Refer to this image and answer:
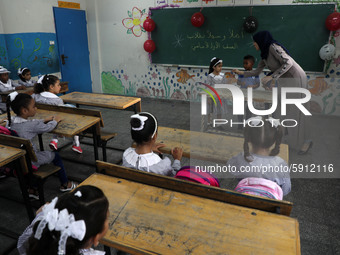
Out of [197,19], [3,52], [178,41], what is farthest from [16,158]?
[178,41]

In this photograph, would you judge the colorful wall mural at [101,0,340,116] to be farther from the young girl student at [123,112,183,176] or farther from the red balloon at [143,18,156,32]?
the young girl student at [123,112,183,176]

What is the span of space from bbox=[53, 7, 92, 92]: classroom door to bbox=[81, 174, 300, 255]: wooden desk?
17.8 feet

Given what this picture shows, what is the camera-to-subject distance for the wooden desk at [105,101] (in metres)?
3.25

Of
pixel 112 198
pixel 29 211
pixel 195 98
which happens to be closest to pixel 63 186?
pixel 29 211

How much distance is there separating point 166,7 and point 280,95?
341cm

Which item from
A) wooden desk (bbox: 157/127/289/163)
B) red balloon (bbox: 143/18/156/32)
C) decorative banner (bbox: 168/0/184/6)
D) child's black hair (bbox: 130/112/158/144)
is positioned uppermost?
decorative banner (bbox: 168/0/184/6)

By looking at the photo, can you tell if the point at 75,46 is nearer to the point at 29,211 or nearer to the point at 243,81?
the point at 243,81

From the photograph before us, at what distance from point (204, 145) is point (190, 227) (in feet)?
3.59

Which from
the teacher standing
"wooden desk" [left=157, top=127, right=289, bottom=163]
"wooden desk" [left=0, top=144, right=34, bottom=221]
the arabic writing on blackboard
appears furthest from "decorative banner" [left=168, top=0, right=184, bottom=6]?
"wooden desk" [left=0, top=144, right=34, bottom=221]

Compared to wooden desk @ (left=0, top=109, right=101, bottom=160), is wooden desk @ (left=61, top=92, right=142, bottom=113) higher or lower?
higher

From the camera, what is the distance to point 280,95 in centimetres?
347

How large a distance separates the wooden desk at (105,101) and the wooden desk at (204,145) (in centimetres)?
100

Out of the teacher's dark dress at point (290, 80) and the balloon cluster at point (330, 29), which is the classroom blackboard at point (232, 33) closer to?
the balloon cluster at point (330, 29)

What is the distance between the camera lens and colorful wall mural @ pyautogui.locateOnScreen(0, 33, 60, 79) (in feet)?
15.8
